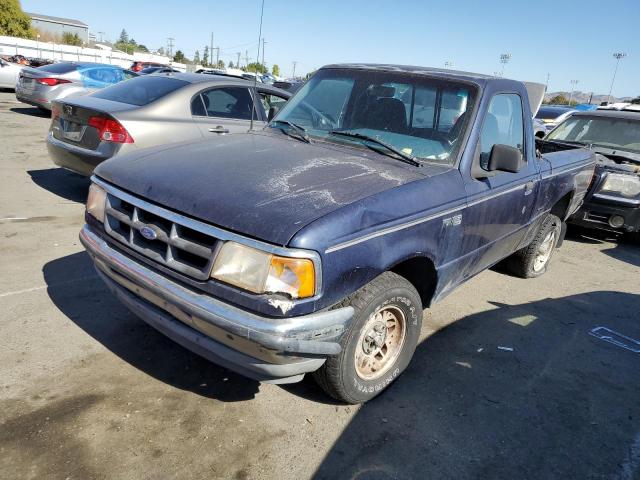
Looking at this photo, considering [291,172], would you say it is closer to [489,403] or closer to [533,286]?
[489,403]

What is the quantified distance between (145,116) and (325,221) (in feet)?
13.7

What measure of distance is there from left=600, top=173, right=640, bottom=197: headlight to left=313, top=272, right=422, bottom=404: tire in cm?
482

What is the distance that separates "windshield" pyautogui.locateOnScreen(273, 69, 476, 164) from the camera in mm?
3359

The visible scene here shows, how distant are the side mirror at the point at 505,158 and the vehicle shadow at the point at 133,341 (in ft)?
7.01

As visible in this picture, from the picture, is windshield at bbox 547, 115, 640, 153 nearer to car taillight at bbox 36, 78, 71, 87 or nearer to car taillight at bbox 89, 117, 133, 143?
car taillight at bbox 89, 117, 133, 143

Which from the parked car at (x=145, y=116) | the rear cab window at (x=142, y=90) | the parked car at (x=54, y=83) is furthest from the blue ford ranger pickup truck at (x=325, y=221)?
the parked car at (x=54, y=83)

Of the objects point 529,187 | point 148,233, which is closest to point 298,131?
point 148,233

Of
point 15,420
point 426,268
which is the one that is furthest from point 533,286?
point 15,420

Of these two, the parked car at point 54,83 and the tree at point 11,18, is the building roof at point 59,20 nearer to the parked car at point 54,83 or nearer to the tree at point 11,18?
the tree at point 11,18

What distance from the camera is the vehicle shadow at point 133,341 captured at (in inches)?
118

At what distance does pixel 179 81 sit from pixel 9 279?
3.36m

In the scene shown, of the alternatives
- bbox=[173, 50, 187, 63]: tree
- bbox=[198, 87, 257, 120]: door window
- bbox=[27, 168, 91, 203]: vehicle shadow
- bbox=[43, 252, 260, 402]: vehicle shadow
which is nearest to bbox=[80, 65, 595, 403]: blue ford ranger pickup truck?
bbox=[43, 252, 260, 402]: vehicle shadow

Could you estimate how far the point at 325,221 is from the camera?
2.29 m

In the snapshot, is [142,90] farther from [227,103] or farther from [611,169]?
[611,169]
